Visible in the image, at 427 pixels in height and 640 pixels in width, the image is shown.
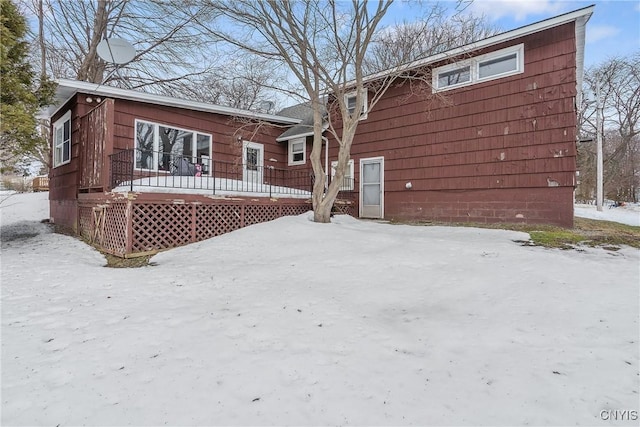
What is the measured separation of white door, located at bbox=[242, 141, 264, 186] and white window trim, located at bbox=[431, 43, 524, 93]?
630 cm

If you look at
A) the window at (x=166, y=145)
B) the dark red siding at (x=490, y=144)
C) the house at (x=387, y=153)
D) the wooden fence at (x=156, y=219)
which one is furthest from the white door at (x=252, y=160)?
the dark red siding at (x=490, y=144)

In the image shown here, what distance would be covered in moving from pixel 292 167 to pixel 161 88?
7.10 m

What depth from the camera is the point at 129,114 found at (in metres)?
8.55

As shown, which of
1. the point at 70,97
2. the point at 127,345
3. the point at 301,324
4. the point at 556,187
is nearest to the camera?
the point at 127,345

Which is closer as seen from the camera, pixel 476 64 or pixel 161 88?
pixel 476 64

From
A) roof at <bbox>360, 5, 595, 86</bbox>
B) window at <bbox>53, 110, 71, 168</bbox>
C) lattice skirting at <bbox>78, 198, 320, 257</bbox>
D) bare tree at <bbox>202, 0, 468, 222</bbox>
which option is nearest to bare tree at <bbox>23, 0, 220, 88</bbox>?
window at <bbox>53, 110, 71, 168</bbox>

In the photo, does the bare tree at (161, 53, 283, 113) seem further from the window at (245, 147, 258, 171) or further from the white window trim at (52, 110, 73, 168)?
the white window trim at (52, 110, 73, 168)

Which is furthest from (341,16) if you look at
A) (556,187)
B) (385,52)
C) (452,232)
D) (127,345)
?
(127,345)

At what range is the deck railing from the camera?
680 centimetres

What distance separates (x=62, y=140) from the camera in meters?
9.30

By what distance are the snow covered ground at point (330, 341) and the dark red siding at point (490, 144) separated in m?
3.19

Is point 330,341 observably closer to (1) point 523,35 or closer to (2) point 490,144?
(2) point 490,144

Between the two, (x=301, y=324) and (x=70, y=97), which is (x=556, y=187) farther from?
(x=70, y=97)

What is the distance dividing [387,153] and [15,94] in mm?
8947
